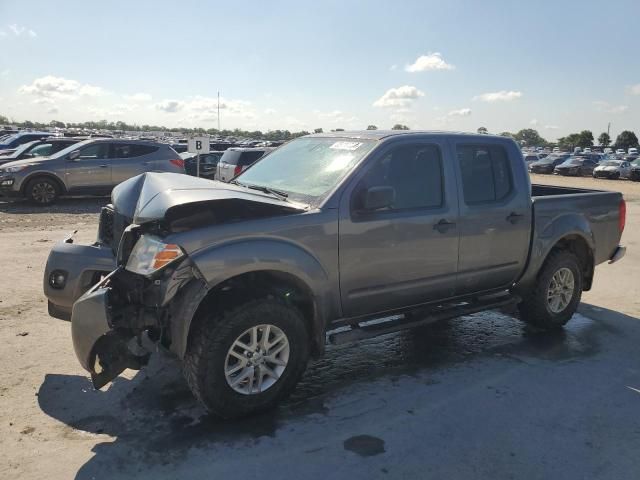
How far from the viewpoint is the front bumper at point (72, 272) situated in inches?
165

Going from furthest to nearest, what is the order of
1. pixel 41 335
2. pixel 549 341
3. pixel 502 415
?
pixel 549 341 < pixel 41 335 < pixel 502 415

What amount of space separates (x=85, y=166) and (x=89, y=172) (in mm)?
180

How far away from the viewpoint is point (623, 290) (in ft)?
23.9

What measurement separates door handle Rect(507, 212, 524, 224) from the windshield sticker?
162cm

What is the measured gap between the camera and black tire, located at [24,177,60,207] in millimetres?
13398

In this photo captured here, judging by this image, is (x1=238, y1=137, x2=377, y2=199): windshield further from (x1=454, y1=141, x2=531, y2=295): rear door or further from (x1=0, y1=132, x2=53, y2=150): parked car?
(x1=0, y1=132, x2=53, y2=150): parked car

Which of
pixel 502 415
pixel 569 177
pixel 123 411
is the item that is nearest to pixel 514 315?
pixel 502 415

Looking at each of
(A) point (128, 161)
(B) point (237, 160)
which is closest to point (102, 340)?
(A) point (128, 161)

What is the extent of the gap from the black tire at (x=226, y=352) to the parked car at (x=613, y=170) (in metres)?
36.9

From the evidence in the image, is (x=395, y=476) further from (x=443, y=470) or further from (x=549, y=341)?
(x=549, y=341)

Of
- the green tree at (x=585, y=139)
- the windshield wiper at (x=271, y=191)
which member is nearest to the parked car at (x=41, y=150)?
the windshield wiper at (x=271, y=191)

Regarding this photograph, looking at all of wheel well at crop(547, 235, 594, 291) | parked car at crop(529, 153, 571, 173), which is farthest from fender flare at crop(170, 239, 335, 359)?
parked car at crop(529, 153, 571, 173)

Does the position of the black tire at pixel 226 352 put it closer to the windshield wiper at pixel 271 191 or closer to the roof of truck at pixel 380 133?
the windshield wiper at pixel 271 191

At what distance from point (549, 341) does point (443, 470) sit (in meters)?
2.70
